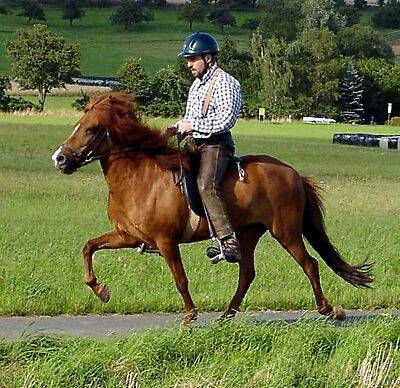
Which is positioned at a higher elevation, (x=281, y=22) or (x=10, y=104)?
(x=281, y=22)

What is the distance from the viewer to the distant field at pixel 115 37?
13162 centimetres

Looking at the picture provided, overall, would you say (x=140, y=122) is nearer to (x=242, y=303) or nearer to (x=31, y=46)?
(x=242, y=303)

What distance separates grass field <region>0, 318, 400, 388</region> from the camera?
325 inches

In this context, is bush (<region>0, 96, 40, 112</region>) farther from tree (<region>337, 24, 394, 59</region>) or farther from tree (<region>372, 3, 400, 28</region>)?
tree (<region>372, 3, 400, 28</region>)

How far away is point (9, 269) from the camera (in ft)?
43.1

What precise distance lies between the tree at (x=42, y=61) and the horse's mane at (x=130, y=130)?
85046 mm

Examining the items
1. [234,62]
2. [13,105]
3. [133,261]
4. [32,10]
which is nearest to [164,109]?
[13,105]

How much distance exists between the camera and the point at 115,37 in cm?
15550

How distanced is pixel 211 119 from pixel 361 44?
125 m

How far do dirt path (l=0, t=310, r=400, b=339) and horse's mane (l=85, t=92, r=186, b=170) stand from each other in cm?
175

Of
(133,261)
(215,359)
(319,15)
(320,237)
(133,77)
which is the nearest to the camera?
(215,359)

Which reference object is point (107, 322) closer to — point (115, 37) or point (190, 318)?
point (190, 318)

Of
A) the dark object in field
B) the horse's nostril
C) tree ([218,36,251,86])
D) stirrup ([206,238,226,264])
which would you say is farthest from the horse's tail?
tree ([218,36,251,86])

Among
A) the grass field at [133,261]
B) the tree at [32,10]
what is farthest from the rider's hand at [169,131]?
the tree at [32,10]
